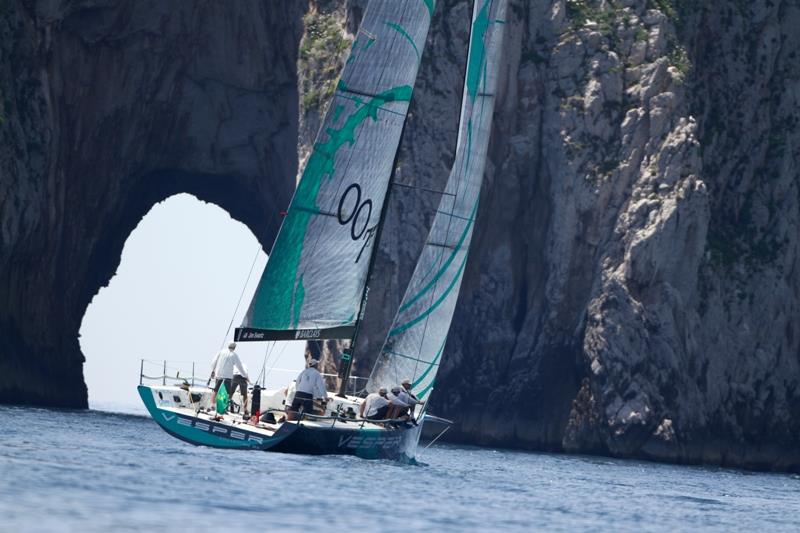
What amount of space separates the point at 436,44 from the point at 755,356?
18890mm

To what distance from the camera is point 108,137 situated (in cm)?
6600

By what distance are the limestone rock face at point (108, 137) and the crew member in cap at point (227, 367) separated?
2420 cm

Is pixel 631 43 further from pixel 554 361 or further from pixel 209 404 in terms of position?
pixel 209 404

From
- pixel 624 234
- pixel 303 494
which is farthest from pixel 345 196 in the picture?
pixel 624 234

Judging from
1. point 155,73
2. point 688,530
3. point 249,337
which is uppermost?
point 155,73

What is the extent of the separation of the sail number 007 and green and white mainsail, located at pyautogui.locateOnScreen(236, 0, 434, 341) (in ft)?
0.08

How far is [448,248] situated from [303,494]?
1542cm

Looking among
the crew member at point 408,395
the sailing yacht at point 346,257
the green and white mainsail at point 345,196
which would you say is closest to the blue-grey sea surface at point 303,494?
the sailing yacht at point 346,257

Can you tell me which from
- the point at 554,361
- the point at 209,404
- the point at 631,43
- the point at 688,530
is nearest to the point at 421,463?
the point at 209,404

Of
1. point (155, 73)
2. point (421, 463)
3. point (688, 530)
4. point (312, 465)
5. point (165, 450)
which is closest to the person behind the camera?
point (688, 530)

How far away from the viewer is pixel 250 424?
33.3 metres

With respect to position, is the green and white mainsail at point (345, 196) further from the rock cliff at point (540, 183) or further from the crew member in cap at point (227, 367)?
the rock cliff at point (540, 183)

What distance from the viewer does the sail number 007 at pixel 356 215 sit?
1415 inches

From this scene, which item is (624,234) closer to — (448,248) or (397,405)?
(448,248)
